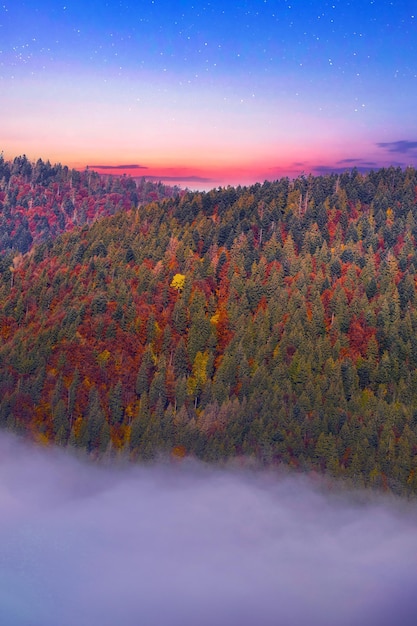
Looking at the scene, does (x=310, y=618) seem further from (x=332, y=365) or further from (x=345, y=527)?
(x=332, y=365)

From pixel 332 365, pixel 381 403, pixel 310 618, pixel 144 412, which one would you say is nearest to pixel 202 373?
pixel 144 412

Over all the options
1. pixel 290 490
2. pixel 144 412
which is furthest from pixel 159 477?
pixel 290 490

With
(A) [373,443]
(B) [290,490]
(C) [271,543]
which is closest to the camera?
(A) [373,443]

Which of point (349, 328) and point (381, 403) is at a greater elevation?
point (349, 328)

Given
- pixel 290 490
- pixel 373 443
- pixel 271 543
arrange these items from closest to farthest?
1. pixel 373 443
2. pixel 290 490
3. pixel 271 543

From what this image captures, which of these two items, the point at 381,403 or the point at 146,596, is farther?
the point at 146,596

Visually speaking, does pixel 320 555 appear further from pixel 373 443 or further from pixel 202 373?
pixel 202 373

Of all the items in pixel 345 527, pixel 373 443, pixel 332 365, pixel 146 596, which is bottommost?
pixel 146 596

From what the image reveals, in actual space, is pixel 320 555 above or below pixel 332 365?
below

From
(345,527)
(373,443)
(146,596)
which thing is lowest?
(146,596)
